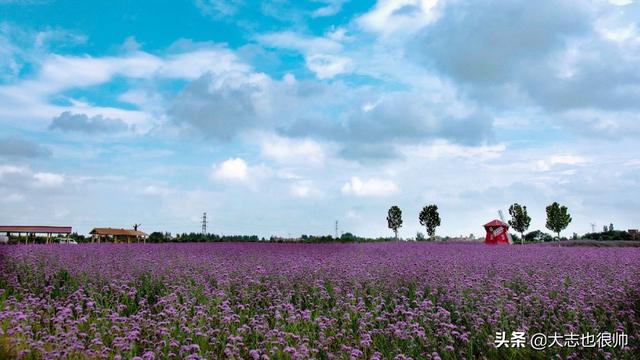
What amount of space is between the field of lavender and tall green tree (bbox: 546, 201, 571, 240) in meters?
38.2

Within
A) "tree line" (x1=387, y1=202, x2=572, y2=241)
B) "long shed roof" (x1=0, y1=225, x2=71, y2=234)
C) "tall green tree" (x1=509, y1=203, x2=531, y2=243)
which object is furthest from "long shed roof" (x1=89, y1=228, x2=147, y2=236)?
"tall green tree" (x1=509, y1=203, x2=531, y2=243)

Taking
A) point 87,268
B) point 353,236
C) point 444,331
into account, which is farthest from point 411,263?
point 353,236

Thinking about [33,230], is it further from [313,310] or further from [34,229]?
A: [313,310]

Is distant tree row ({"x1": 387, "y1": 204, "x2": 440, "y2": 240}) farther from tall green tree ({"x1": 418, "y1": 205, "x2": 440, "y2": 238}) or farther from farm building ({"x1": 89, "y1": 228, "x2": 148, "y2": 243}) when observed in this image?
farm building ({"x1": 89, "y1": 228, "x2": 148, "y2": 243})

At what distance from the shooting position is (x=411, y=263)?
1001cm

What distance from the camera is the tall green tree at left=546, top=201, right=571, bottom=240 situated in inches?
1811

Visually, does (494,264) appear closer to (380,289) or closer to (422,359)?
(380,289)

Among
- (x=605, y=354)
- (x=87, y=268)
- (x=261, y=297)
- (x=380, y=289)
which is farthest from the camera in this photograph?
(x=87, y=268)

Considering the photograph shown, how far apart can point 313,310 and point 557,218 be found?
44453 millimetres

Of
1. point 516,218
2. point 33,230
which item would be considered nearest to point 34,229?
point 33,230

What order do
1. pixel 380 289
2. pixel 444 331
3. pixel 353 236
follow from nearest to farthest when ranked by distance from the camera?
pixel 444 331, pixel 380 289, pixel 353 236

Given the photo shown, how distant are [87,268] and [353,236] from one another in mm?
A: 22251

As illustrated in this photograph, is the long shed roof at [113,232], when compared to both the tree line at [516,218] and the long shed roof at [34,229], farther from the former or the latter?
the tree line at [516,218]

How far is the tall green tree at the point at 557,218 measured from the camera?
46.0m
